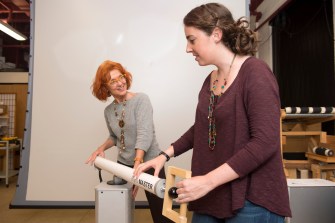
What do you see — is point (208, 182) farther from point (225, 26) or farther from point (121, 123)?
point (121, 123)

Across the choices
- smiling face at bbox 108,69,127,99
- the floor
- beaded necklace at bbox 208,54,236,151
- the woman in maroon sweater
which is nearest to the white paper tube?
the woman in maroon sweater

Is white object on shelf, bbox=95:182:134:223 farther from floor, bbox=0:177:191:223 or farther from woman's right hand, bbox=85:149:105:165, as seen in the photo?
floor, bbox=0:177:191:223

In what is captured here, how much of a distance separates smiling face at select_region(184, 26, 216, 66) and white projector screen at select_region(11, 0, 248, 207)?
6.83 feet

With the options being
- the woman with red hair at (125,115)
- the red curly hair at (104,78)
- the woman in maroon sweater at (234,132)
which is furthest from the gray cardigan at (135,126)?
the woman in maroon sweater at (234,132)

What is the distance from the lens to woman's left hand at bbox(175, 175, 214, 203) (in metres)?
0.78

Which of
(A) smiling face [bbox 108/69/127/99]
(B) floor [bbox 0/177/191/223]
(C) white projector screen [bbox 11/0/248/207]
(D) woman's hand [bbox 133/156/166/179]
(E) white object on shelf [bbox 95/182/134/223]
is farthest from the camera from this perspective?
(C) white projector screen [bbox 11/0/248/207]

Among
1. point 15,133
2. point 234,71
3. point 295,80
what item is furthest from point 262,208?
point 15,133

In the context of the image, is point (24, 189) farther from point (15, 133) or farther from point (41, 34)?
point (15, 133)

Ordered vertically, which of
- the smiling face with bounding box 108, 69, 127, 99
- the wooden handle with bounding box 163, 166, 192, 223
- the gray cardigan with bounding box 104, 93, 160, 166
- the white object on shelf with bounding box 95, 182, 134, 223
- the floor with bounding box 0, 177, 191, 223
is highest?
the smiling face with bounding box 108, 69, 127, 99

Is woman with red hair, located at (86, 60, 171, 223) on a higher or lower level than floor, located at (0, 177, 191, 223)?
higher

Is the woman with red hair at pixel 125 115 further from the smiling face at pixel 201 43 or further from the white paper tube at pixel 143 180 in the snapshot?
the smiling face at pixel 201 43

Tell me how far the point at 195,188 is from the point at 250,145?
0.18 meters

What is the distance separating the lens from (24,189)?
3043 mm

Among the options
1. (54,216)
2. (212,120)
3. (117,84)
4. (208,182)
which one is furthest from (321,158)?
(54,216)
